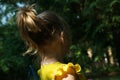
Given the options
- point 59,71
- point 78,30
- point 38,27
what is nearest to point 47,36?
point 38,27

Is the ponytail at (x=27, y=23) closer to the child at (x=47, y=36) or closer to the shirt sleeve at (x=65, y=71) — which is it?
the child at (x=47, y=36)

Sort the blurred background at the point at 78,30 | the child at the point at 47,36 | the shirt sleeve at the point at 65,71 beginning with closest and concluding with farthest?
the shirt sleeve at the point at 65,71 → the child at the point at 47,36 → the blurred background at the point at 78,30

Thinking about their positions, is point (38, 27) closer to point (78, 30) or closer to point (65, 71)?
point (65, 71)

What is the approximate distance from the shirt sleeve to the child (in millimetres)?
32

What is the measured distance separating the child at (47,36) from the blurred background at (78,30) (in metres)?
10.6

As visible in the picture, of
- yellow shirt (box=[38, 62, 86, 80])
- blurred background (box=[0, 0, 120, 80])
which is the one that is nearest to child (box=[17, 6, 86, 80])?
yellow shirt (box=[38, 62, 86, 80])

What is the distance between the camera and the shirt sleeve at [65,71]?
2037mm

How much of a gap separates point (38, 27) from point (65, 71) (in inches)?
10.2

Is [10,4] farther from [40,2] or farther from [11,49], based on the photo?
[11,49]

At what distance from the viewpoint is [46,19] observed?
2164mm

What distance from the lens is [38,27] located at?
2.14 meters

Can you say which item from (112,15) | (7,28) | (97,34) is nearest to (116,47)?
(97,34)

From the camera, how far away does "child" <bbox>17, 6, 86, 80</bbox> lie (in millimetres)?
2139

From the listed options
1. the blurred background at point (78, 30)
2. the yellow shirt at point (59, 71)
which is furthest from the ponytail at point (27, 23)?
the blurred background at point (78, 30)
